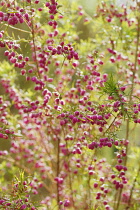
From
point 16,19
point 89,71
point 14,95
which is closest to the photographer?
point 16,19

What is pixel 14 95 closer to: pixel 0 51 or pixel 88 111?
pixel 88 111

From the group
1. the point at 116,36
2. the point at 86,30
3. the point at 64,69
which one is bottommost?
the point at 64,69

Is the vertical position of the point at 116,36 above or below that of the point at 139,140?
above

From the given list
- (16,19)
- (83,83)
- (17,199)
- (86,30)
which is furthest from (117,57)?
(86,30)

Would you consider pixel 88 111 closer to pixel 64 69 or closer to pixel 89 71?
pixel 89 71

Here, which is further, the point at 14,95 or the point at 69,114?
the point at 14,95

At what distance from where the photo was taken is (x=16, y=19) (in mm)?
1411

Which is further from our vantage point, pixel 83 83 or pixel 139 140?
pixel 139 140

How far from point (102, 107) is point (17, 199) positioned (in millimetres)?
612

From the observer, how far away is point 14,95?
214 centimetres

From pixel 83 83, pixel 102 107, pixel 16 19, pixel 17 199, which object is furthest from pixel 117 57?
pixel 17 199

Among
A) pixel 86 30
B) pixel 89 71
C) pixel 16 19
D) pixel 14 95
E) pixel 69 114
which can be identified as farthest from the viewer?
pixel 86 30

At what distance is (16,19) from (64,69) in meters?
1.13

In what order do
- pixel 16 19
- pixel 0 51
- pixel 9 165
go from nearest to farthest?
pixel 16 19 < pixel 9 165 < pixel 0 51
